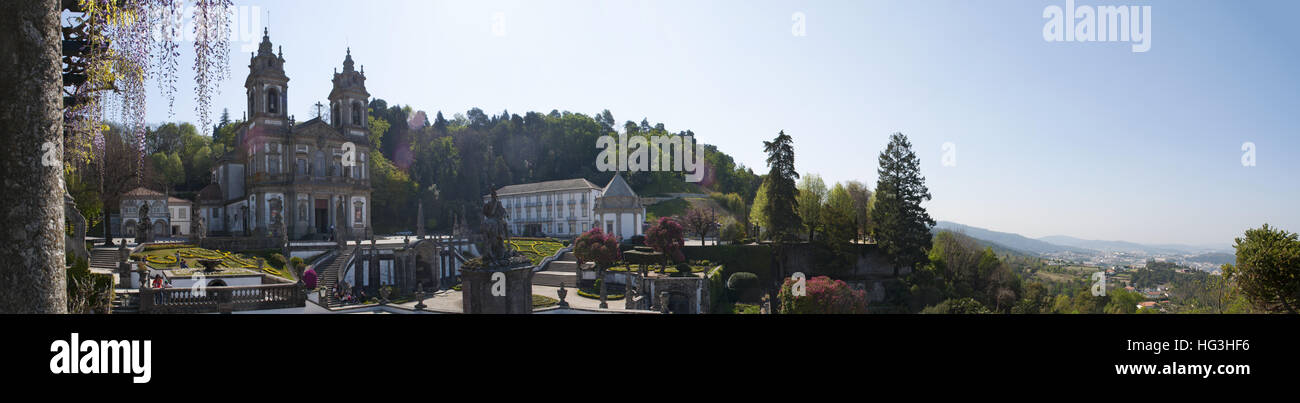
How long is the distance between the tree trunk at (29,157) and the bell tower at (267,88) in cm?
3771

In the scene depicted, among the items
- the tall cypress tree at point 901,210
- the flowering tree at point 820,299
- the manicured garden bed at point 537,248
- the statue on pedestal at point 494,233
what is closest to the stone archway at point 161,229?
the manicured garden bed at point 537,248

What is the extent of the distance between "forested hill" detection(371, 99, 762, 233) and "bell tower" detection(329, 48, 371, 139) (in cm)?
1763

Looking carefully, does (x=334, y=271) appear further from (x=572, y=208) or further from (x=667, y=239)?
(x=572, y=208)

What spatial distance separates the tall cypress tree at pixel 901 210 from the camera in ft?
133

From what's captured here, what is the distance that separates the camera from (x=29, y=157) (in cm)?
471

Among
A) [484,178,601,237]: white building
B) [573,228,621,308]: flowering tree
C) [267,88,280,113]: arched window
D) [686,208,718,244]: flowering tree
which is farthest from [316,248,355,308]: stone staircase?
[484,178,601,237]: white building

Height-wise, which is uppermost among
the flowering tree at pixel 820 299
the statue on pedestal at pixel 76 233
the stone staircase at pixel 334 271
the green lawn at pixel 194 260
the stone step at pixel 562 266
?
the statue on pedestal at pixel 76 233

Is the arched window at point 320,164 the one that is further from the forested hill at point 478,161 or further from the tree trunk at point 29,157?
the tree trunk at point 29,157

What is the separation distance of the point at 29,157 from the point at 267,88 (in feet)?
128

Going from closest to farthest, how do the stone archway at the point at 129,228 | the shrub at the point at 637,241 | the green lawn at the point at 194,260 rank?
1. the green lawn at the point at 194,260
2. the stone archway at the point at 129,228
3. the shrub at the point at 637,241

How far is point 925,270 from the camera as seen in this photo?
132 ft
